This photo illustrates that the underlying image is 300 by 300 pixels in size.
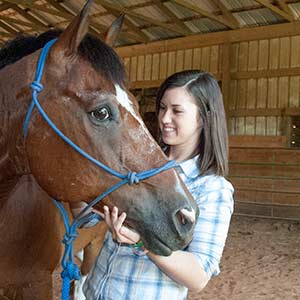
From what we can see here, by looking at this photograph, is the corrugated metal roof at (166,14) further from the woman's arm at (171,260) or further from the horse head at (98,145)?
the woman's arm at (171,260)

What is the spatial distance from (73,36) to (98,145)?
0.34 meters

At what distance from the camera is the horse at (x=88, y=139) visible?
1.24 m

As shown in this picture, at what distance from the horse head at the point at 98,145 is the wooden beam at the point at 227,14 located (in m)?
7.00

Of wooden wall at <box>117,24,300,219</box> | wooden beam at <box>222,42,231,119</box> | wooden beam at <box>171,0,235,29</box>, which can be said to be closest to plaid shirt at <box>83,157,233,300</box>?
wooden wall at <box>117,24,300,219</box>

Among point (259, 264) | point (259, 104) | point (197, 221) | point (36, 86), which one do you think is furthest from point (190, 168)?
point (259, 104)

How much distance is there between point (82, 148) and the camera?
4.29ft

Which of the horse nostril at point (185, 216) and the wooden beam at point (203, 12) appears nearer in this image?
the horse nostril at point (185, 216)

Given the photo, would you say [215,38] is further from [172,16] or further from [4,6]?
[4,6]

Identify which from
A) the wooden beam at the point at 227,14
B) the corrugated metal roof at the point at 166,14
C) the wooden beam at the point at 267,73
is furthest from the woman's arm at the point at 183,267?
the wooden beam at the point at 227,14

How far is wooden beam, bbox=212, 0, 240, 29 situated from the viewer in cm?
785

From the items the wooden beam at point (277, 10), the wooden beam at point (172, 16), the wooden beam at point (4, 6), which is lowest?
the wooden beam at point (277, 10)

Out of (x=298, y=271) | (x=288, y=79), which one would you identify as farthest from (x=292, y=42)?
(x=298, y=271)

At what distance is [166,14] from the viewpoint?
8.70 meters

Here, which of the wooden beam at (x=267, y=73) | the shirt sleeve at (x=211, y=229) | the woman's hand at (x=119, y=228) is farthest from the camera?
the wooden beam at (x=267, y=73)
